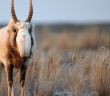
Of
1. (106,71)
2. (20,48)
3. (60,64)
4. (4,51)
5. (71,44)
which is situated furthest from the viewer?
(71,44)

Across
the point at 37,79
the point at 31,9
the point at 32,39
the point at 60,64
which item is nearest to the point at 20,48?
the point at 32,39

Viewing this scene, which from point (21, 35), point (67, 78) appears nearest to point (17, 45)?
point (21, 35)

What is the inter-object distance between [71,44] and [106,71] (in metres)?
22.2

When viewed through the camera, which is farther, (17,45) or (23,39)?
(17,45)

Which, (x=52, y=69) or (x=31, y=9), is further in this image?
(x=52, y=69)

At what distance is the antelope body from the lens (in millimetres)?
10195

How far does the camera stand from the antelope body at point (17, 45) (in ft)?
33.4

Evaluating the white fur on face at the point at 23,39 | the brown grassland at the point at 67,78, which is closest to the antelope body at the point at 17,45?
the white fur on face at the point at 23,39

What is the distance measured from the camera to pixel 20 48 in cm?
1025

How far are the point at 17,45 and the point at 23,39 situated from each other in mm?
406

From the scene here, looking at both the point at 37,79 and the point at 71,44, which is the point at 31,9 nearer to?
the point at 37,79

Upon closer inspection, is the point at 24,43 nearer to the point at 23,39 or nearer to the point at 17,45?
the point at 23,39

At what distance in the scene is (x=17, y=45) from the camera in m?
10.4

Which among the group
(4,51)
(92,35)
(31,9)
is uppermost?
(31,9)
